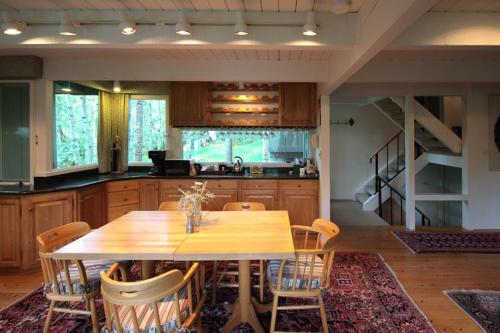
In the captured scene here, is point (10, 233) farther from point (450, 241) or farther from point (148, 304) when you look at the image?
point (450, 241)

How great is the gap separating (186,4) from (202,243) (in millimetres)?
1887

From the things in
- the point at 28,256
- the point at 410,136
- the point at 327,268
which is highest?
the point at 410,136

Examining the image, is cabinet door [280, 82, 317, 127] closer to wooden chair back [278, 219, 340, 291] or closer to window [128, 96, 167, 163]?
window [128, 96, 167, 163]

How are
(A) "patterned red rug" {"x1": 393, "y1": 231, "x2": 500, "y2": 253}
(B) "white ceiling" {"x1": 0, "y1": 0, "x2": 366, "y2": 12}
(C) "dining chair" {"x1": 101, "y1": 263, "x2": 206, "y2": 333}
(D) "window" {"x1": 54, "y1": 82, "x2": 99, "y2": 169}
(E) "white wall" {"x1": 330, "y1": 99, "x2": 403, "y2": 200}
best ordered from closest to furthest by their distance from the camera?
(C) "dining chair" {"x1": 101, "y1": 263, "x2": 206, "y2": 333} < (B) "white ceiling" {"x1": 0, "y1": 0, "x2": 366, "y2": 12} < (A) "patterned red rug" {"x1": 393, "y1": 231, "x2": 500, "y2": 253} < (D) "window" {"x1": 54, "y1": 82, "x2": 99, "y2": 169} < (E) "white wall" {"x1": 330, "y1": 99, "x2": 403, "y2": 200}

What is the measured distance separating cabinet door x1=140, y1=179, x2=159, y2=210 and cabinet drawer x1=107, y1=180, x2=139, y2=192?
0.11 meters

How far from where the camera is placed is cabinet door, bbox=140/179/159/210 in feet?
16.2

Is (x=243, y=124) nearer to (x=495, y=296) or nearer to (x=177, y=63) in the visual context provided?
(x=177, y=63)

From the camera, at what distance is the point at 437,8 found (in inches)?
106

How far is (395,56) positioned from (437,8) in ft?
4.96

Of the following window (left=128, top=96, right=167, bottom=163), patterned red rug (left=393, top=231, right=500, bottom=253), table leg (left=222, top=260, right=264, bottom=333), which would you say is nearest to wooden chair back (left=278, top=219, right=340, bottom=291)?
table leg (left=222, top=260, right=264, bottom=333)

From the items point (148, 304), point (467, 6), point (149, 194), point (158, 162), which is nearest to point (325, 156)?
point (467, 6)

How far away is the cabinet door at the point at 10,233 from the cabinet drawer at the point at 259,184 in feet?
9.06

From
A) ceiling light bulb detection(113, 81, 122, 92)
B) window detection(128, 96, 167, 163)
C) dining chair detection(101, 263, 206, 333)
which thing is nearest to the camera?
dining chair detection(101, 263, 206, 333)

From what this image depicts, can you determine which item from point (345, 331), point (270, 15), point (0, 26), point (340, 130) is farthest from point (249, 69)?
point (340, 130)
